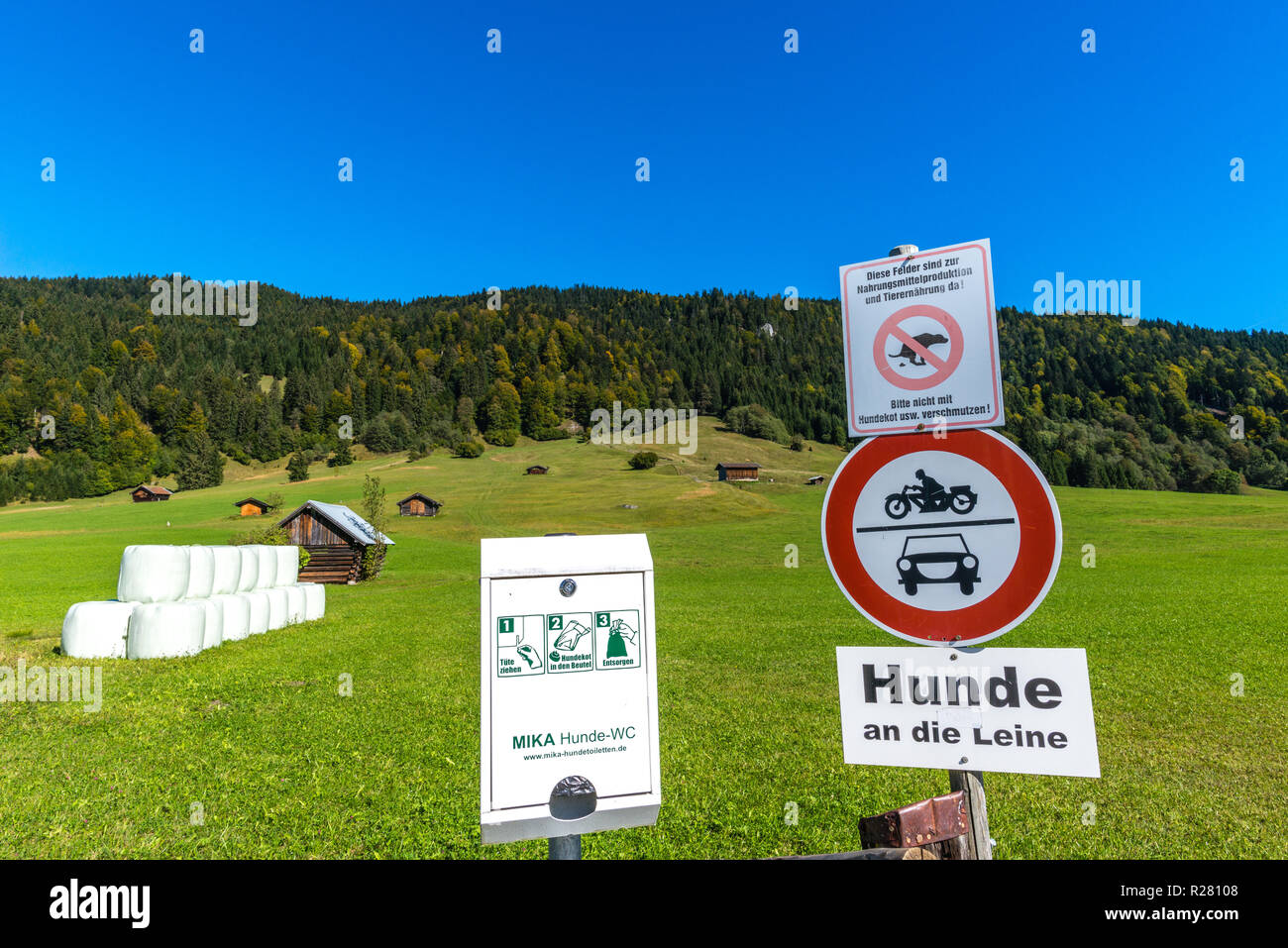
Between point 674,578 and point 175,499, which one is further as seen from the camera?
point 175,499

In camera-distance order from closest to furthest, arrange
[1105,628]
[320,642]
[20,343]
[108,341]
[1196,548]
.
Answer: [320,642] → [1105,628] → [1196,548] → [20,343] → [108,341]

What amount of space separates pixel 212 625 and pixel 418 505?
6054 cm

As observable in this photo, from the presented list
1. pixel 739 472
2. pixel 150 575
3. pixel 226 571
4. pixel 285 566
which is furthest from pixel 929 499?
pixel 739 472

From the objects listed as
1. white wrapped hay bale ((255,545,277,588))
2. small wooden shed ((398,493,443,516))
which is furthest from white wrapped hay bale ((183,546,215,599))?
small wooden shed ((398,493,443,516))

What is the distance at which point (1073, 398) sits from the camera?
400 feet

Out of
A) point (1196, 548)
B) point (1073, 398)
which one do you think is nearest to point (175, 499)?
point (1196, 548)

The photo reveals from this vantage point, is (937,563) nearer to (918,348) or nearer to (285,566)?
(918,348)

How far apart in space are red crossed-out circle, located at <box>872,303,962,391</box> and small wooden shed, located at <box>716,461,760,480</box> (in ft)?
303

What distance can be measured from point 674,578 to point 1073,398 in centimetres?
11102

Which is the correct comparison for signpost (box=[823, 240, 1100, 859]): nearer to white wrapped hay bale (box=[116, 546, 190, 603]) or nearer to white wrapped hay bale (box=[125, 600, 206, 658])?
white wrapped hay bale (box=[125, 600, 206, 658])

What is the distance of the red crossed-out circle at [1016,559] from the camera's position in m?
2.41

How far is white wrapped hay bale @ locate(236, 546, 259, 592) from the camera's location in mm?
19844

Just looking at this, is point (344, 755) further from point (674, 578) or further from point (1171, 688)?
point (674, 578)

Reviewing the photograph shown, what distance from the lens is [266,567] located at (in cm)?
2177
